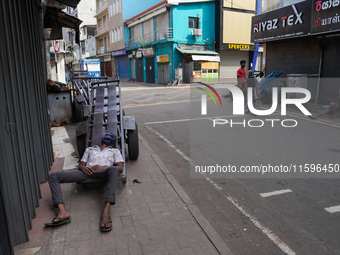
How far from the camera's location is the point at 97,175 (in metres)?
4.23

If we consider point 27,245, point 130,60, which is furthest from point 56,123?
point 130,60

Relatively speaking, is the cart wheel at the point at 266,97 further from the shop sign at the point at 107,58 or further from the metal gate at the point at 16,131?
the shop sign at the point at 107,58

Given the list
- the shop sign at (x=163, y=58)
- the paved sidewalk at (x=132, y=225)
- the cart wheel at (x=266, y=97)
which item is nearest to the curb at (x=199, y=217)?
the paved sidewalk at (x=132, y=225)

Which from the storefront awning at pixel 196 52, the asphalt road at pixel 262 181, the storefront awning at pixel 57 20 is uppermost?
the storefront awning at pixel 196 52

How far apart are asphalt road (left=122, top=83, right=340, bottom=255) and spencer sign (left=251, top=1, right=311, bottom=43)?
5501 mm

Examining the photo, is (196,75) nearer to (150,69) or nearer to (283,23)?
Answer: (150,69)

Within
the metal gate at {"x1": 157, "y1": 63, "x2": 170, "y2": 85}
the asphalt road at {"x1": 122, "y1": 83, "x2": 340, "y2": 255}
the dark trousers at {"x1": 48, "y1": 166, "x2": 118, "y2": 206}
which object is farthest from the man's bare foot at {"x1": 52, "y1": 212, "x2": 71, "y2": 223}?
the metal gate at {"x1": 157, "y1": 63, "x2": 170, "y2": 85}

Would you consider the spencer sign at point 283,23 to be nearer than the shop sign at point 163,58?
Yes

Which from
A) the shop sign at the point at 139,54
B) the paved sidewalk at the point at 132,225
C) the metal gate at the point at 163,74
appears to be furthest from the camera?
the shop sign at the point at 139,54

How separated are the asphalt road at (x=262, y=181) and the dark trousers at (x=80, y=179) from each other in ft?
4.36

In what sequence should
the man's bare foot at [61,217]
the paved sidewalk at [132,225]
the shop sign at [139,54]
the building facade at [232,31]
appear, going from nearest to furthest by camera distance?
the paved sidewalk at [132,225]
the man's bare foot at [61,217]
the building facade at [232,31]
the shop sign at [139,54]

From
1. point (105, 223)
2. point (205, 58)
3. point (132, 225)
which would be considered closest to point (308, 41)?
point (132, 225)

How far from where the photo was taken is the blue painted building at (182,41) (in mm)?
29500

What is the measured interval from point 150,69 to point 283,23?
2238cm
